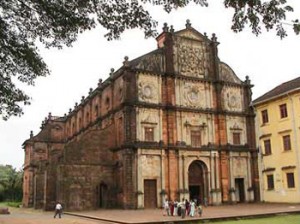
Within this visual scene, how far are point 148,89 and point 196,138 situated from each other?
6.44 m

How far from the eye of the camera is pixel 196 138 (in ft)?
120

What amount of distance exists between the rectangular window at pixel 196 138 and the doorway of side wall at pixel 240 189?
17.6 ft

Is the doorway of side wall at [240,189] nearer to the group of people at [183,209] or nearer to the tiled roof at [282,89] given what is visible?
the tiled roof at [282,89]

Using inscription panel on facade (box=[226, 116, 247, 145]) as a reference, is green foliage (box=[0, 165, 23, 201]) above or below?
below

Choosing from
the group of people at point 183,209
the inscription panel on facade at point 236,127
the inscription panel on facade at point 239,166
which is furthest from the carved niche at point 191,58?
the group of people at point 183,209

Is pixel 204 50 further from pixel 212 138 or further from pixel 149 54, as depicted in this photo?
pixel 212 138

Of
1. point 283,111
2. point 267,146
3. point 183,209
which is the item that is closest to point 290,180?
point 267,146

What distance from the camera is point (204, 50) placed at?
39.3 meters

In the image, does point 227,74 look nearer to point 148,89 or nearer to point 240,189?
point 148,89

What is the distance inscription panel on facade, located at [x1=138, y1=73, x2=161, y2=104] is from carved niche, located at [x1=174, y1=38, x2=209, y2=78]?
2832 mm

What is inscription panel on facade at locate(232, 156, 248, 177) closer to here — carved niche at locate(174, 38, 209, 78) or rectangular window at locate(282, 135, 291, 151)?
rectangular window at locate(282, 135, 291, 151)

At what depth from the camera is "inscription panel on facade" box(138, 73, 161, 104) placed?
35062 mm

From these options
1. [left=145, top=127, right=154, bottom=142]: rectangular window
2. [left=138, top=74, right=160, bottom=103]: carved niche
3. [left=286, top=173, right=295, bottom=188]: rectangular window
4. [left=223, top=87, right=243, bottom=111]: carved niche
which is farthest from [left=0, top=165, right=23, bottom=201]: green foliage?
[left=286, top=173, right=295, bottom=188]: rectangular window

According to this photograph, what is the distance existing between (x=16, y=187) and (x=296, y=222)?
197 feet
